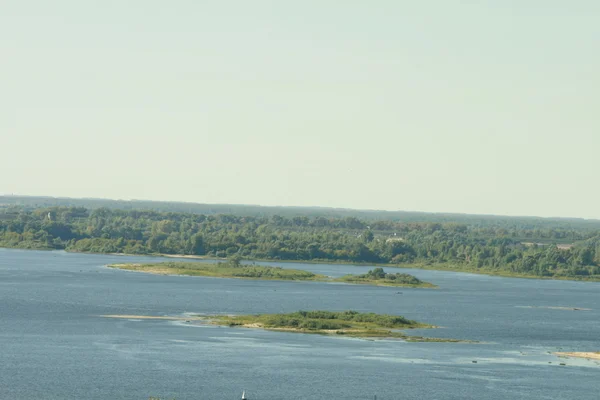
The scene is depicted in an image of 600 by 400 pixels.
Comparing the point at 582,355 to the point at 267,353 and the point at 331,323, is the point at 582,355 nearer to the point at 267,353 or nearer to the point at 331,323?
the point at 331,323

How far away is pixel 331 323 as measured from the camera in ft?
382

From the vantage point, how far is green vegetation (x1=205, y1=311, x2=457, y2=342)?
11375 centimetres

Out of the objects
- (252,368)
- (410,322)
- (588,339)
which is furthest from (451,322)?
(252,368)

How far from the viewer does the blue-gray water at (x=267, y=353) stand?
3231 inches

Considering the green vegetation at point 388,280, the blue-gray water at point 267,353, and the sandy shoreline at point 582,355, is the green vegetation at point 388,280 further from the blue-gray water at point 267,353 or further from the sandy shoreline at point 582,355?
the sandy shoreline at point 582,355

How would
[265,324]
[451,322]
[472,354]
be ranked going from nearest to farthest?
[472,354]
[265,324]
[451,322]

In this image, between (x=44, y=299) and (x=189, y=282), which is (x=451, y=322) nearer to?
(x=44, y=299)

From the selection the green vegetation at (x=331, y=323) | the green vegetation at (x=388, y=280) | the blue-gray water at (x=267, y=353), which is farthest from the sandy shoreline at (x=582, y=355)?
the green vegetation at (x=388, y=280)

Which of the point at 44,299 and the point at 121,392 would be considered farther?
the point at 44,299

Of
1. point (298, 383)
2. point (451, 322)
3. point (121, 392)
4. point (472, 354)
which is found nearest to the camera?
point (121, 392)

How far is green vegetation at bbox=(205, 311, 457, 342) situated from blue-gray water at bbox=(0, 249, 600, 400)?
11.8 feet

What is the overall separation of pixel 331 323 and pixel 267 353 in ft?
67.5

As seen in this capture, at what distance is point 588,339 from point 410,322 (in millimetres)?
18377

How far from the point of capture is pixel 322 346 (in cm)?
10306
